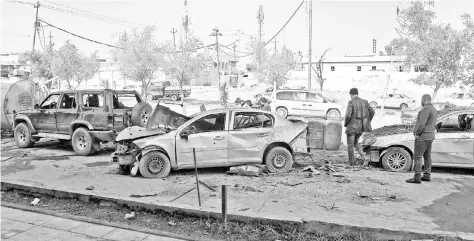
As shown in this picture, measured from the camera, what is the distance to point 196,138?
7789 millimetres

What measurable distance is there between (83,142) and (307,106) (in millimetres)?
12026

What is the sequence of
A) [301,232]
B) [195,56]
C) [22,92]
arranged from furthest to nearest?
[195,56] → [22,92] → [301,232]

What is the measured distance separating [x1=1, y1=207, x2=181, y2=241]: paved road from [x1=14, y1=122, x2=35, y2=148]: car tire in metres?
6.63

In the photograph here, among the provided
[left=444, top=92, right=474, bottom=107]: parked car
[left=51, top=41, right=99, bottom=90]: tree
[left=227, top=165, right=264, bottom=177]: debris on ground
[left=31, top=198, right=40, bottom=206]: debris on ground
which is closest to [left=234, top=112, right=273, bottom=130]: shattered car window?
[left=227, top=165, right=264, bottom=177]: debris on ground

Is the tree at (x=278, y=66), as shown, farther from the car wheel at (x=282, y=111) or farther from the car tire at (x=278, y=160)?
the car tire at (x=278, y=160)

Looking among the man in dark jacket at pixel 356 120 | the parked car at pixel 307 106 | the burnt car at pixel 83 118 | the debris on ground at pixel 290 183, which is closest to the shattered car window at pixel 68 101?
the burnt car at pixel 83 118

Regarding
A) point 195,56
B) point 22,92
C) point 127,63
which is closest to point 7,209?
point 22,92

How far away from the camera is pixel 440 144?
26.5ft

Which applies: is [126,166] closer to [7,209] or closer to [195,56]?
[7,209]

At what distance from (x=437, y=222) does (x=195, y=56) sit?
3895 centimetres

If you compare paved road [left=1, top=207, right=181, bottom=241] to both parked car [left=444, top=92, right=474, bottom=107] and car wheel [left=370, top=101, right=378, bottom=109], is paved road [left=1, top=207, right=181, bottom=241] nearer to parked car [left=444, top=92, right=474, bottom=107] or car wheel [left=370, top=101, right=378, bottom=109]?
car wheel [left=370, top=101, right=378, bottom=109]

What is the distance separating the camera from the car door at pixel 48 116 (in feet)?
36.7

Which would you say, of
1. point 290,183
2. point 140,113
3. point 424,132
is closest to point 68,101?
point 140,113

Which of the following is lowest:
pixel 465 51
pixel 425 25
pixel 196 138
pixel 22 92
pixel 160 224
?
pixel 160 224
